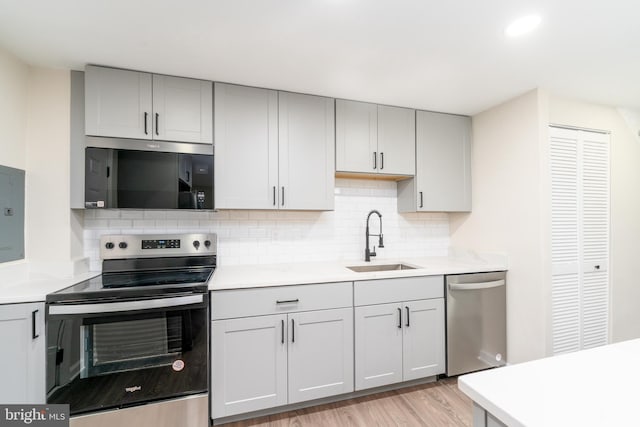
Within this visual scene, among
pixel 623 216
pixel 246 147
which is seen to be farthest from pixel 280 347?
pixel 623 216

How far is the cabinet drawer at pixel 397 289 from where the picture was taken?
2043mm

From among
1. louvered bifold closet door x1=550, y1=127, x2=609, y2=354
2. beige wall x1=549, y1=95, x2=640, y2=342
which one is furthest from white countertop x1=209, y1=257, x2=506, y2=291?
beige wall x1=549, y1=95, x2=640, y2=342

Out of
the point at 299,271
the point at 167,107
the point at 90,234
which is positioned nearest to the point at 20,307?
the point at 90,234

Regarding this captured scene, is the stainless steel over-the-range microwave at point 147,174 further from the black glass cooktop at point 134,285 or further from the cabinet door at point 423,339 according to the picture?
the cabinet door at point 423,339

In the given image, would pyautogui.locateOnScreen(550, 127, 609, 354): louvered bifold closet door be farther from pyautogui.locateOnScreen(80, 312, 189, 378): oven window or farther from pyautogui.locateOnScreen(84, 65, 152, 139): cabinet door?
pyautogui.locateOnScreen(84, 65, 152, 139): cabinet door

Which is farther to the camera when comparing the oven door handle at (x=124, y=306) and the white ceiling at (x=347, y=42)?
the oven door handle at (x=124, y=306)

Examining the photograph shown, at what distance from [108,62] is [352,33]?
158cm

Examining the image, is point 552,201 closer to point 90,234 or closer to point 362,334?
point 362,334

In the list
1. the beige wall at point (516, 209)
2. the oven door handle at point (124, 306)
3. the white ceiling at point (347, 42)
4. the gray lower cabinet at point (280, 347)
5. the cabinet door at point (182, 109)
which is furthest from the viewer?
the beige wall at point (516, 209)

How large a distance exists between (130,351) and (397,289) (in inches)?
68.3

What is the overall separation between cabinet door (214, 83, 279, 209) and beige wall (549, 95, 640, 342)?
2.63 m

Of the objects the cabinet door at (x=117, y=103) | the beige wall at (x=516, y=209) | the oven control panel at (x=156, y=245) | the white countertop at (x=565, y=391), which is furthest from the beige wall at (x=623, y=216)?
the cabinet door at (x=117, y=103)

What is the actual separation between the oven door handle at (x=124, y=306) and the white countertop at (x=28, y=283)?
0.14 metres

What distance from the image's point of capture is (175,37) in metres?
1.62
